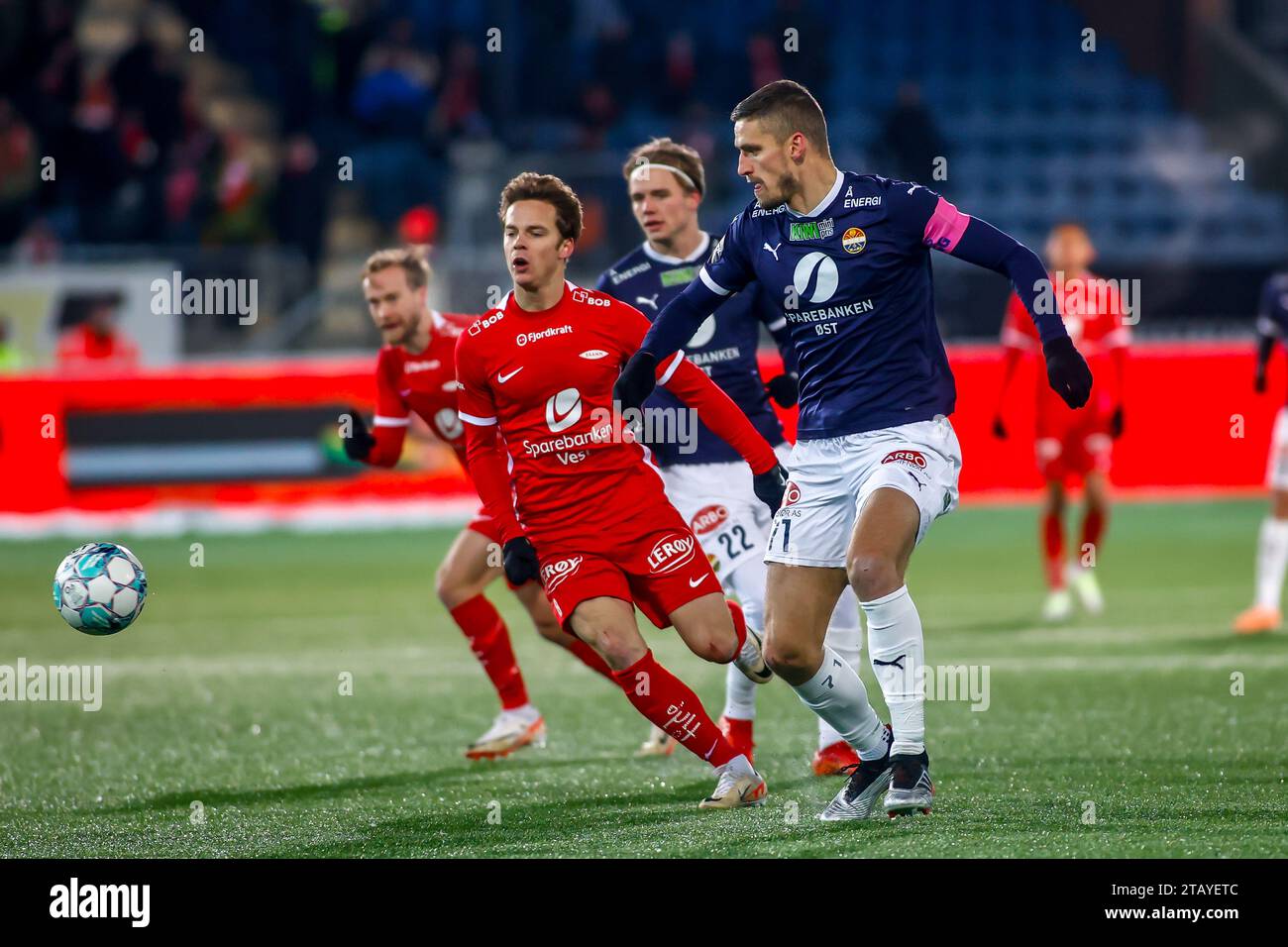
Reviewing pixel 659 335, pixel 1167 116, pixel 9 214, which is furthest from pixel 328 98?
pixel 659 335

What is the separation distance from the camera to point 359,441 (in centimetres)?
782

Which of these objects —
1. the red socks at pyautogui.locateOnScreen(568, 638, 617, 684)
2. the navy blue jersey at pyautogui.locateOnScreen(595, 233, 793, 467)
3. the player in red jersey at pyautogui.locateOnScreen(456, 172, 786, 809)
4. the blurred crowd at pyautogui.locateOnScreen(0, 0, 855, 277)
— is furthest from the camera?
the blurred crowd at pyautogui.locateOnScreen(0, 0, 855, 277)

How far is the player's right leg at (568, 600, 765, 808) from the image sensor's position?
19.8 ft

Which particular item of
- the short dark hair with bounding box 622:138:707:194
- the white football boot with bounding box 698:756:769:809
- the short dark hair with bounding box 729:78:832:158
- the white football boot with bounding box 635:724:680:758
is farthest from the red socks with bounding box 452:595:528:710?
the short dark hair with bounding box 729:78:832:158

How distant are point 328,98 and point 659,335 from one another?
1715cm

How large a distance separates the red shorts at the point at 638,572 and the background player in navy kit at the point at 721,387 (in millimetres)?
911

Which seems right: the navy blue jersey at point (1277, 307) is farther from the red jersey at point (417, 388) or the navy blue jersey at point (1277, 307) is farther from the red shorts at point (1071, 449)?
the red jersey at point (417, 388)

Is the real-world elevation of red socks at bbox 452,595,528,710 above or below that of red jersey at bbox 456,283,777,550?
below

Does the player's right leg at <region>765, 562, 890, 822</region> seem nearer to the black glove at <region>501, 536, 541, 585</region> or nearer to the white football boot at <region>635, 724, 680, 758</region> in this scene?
the black glove at <region>501, 536, 541, 585</region>

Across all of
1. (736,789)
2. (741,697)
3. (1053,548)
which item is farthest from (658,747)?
(1053,548)

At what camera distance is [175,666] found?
1017cm

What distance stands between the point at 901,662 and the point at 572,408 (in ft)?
4.86

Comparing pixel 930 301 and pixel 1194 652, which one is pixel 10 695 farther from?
pixel 1194 652

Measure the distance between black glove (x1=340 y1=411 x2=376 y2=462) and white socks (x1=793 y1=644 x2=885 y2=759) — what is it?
8.97 feet
